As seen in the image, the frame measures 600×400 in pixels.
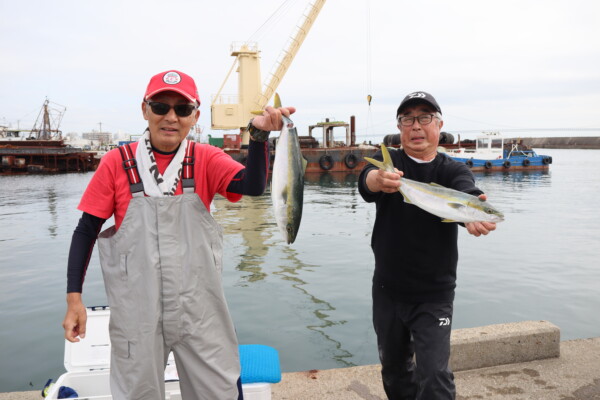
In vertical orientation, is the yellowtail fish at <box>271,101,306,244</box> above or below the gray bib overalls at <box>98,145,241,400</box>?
above

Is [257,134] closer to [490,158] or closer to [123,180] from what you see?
[123,180]

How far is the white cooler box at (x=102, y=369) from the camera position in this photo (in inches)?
122

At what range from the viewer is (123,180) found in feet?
8.29

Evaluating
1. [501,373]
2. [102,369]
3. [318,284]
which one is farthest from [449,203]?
[318,284]

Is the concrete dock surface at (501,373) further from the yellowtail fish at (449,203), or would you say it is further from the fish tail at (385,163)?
the fish tail at (385,163)

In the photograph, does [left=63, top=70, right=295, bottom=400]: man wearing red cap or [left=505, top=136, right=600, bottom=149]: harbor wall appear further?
[left=505, top=136, right=600, bottom=149]: harbor wall

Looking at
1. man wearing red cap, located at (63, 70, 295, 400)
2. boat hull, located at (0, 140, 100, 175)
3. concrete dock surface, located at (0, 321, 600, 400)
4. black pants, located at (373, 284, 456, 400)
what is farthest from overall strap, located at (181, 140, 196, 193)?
boat hull, located at (0, 140, 100, 175)

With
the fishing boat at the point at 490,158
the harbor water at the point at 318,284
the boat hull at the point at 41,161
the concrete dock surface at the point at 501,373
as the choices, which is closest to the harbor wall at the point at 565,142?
the fishing boat at the point at 490,158

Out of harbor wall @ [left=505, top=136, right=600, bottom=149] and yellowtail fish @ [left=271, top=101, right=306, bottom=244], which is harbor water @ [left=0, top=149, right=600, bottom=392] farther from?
harbor wall @ [left=505, top=136, right=600, bottom=149]

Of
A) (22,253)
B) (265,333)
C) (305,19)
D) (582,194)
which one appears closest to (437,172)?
(265,333)

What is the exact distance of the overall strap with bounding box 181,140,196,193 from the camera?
257 centimetres

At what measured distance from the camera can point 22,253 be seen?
13.4 metres

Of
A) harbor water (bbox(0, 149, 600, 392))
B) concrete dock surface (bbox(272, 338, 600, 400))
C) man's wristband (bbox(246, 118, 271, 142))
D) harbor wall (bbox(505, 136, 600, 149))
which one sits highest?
harbor wall (bbox(505, 136, 600, 149))

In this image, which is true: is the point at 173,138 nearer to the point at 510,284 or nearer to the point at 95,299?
the point at 95,299
